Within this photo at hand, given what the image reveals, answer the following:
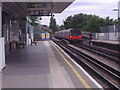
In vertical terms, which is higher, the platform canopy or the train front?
the platform canopy

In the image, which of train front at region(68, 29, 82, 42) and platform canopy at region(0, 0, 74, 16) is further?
train front at region(68, 29, 82, 42)

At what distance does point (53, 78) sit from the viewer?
9.06 metres

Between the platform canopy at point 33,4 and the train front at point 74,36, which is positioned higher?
the platform canopy at point 33,4

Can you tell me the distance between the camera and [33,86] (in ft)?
25.3

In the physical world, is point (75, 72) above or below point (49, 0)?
below

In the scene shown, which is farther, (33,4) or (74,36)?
(74,36)

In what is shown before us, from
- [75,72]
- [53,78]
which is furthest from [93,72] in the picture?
[53,78]

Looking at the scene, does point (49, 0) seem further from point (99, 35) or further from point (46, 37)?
point (99, 35)

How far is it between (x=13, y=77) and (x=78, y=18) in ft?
299

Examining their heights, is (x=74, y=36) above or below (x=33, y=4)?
below

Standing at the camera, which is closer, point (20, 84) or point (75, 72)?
point (20, 84)

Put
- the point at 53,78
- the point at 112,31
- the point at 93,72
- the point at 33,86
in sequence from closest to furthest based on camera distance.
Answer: the point at 33,86
the point at 53,78
the point at 93,72
the point at 112,31

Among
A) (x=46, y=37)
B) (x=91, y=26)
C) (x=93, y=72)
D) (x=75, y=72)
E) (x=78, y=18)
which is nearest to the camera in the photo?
(x=75, y=72)

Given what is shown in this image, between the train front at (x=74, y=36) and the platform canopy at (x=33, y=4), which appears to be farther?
the train front at (x=74, y=36)
